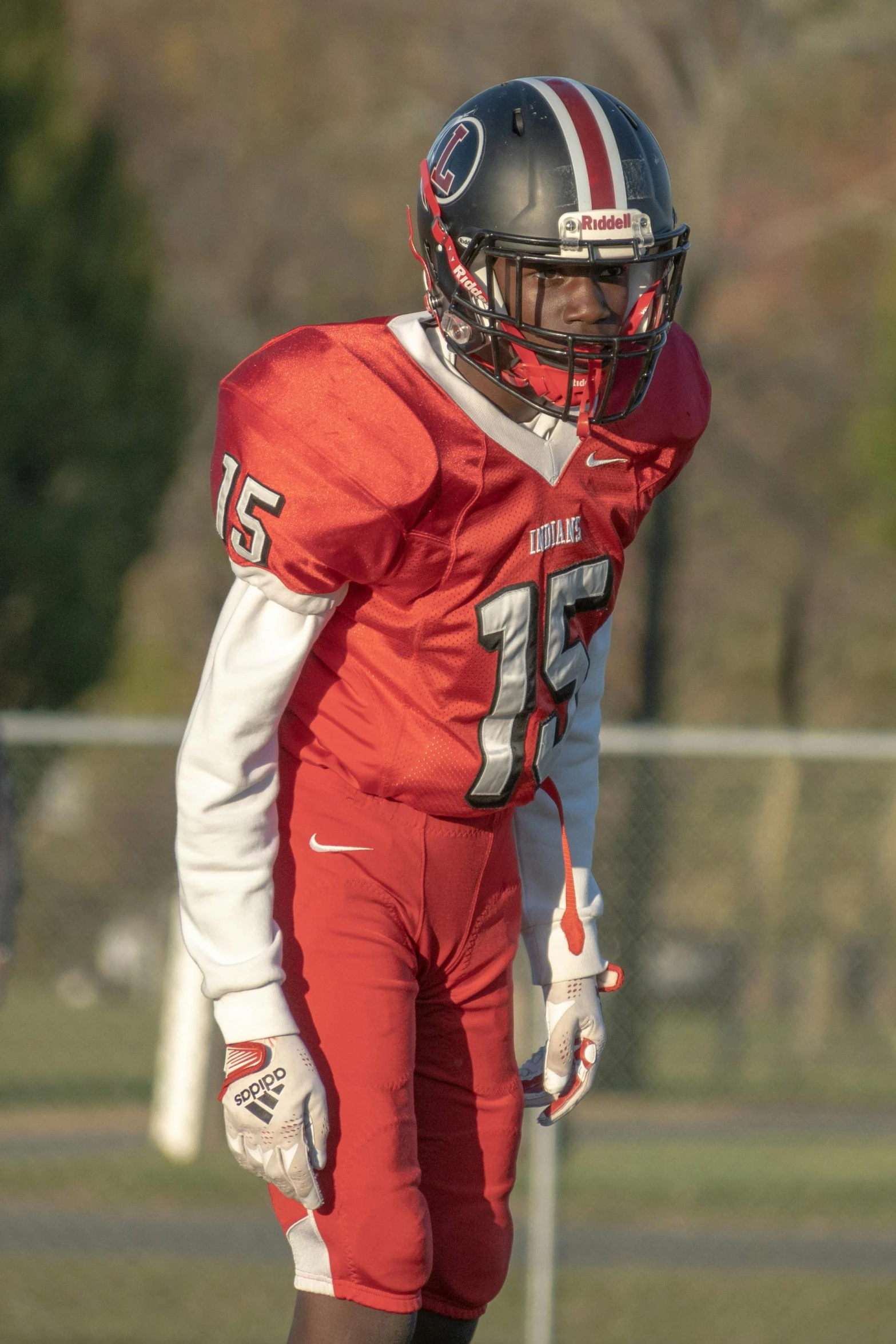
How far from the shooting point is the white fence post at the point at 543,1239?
507cm

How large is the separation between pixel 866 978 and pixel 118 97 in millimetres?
11524

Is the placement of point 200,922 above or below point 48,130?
below

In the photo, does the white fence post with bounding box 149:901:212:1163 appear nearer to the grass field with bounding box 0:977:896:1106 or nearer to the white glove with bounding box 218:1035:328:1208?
the grass field with bounding box 0:977:896:1106

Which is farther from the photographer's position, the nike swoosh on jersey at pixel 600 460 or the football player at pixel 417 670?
the nike swoosh on jersey at pixel 600 460

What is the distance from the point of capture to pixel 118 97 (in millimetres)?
16609

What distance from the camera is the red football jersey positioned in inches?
89.2

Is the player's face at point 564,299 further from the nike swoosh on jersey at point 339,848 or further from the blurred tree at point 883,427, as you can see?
the blurred tree at point 883,427

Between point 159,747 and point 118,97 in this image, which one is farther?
point 118,97

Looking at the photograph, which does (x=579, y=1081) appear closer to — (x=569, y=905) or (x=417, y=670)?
(x=569, y=905)

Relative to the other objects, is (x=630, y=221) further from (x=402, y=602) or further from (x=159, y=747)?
(x=159, y=747)

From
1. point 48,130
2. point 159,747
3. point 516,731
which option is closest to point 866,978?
point 159,747

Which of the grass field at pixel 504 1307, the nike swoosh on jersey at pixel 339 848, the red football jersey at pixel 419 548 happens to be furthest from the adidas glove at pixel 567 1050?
the grass field at pixel 504 1307

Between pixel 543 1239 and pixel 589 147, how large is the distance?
3.60 metres

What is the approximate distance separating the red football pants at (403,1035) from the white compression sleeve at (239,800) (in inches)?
3.8
